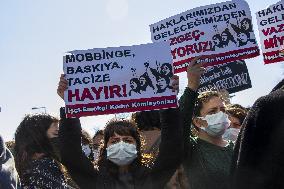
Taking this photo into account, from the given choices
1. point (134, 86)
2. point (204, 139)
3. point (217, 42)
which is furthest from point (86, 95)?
point (217, 42)

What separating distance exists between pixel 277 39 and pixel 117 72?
87.6 inches

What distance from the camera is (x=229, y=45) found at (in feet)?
15.9

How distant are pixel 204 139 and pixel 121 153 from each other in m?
0.83

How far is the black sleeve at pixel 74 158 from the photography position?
3828 mm

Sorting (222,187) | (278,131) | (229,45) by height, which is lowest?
(222,187)

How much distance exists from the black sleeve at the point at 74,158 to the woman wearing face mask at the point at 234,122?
2036 millimetres

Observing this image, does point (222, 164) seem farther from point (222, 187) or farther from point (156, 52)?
Answer: point (156, 52)

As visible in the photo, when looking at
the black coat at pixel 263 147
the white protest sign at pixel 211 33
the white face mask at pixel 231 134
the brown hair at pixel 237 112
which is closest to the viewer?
the black coat at pixel 263 147

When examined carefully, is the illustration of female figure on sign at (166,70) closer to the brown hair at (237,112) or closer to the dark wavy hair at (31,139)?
the dark wavy hair at (31,139)

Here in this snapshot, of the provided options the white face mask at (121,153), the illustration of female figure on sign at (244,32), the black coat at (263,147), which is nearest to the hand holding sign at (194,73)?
the illustration of female figure on sign at (244,32)

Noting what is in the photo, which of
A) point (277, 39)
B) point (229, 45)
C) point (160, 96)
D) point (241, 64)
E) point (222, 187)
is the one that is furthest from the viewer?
point (241, 64)

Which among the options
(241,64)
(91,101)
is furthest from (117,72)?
(241,64)

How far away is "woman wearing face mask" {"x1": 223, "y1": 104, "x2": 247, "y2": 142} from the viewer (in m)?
5.38

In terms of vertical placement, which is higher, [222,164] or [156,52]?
[156,52]
